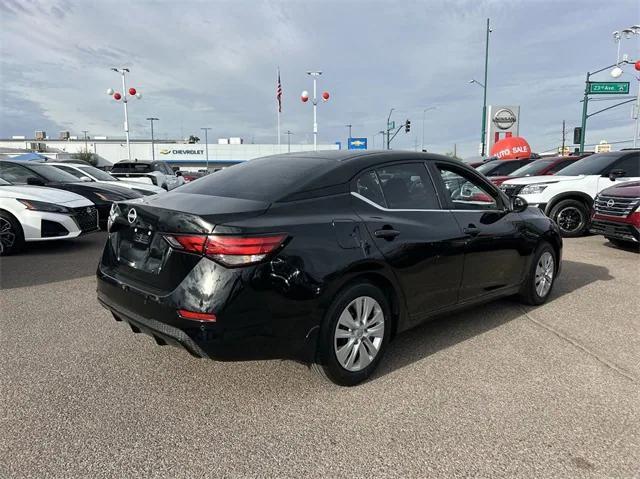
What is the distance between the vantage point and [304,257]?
9.25 ft

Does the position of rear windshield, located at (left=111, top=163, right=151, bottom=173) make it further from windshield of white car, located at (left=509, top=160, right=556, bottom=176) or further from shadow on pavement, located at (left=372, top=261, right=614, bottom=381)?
shadow on pavement, located at (left=372, top=261, right=614, bottom=381)

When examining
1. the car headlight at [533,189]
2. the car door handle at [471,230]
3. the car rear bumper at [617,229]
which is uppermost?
the car headlight at [533,189]

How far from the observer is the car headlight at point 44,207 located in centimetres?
735

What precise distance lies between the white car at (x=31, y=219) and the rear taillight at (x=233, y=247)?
5.78m

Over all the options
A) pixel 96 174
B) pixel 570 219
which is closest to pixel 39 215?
pixel 96 174

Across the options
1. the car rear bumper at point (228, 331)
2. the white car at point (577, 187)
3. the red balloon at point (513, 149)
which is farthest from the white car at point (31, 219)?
the red balloon at point (513, 149)

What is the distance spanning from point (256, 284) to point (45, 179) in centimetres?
837

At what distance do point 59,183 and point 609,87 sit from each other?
27315 millimetres

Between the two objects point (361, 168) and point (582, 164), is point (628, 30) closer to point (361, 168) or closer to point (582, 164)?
point (582, 164)

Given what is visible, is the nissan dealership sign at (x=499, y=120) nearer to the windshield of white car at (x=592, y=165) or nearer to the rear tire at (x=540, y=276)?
the windshield of white car at (x=592, y=165)

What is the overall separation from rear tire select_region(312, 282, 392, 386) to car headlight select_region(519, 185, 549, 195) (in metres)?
7.54

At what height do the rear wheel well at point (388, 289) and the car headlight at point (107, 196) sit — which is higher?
the car headlight at point (107, 196)

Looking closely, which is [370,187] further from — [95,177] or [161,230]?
[95,177]

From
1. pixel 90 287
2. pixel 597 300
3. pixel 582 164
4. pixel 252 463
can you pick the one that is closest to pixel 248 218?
pixel 252 463
